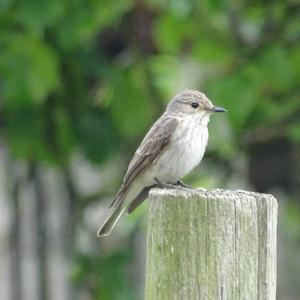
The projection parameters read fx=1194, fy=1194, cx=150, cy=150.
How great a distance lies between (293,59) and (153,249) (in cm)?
534

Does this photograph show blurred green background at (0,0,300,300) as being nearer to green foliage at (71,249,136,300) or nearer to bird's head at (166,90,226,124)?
green foliage at (71,249,136,300)

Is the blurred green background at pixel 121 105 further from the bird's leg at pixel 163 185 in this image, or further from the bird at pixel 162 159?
the bird's leg at pixel 163 185

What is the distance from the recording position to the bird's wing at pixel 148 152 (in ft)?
20.9

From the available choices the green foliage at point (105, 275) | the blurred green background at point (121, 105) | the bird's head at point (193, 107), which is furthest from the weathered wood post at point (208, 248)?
the green foliage at point (105, 275)

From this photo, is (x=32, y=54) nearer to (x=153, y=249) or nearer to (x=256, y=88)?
(x=256, y=88)

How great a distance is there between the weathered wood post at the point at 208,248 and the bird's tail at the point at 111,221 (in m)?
2.57

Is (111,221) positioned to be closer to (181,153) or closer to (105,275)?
(181,153)

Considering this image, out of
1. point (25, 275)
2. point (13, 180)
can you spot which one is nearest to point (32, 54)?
point (13, 180)

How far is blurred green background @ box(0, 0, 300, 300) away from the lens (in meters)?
8.21

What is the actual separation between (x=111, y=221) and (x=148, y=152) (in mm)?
419

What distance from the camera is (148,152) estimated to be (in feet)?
21.0

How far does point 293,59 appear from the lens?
870cm

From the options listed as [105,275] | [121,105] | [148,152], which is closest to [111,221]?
[148,152]

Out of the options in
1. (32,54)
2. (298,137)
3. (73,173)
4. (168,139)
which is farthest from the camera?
(73,173)
